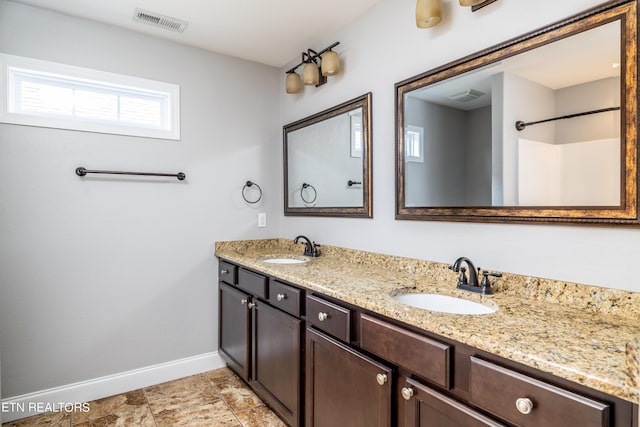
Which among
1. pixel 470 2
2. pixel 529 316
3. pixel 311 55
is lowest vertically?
pixel 529 316

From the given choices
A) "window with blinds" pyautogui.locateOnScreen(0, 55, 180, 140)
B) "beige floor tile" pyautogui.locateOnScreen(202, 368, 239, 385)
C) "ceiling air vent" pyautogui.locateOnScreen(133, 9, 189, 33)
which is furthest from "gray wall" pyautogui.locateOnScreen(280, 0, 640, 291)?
"beige floor tile" pyautogui.locateOnScreen(202, 368, 239, 385)

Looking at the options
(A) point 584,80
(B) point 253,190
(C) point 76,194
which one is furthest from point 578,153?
(C) point 76,194

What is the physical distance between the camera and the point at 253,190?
9.72 ft

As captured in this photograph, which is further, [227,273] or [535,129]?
[227,273]

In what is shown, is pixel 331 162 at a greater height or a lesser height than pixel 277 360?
greater

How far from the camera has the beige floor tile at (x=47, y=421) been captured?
2.06m

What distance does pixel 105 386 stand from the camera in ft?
7.75

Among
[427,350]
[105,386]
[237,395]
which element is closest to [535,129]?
[427,350]

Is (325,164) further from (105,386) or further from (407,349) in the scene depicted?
(105,386)

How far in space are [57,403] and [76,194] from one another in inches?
51.9

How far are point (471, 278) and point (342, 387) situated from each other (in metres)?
0.71

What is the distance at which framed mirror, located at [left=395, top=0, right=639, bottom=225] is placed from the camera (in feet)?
3.79

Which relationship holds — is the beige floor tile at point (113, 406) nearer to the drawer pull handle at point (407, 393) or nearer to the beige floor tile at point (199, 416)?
the beige floor tile at point (199, 416)

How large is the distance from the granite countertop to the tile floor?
91 cm
